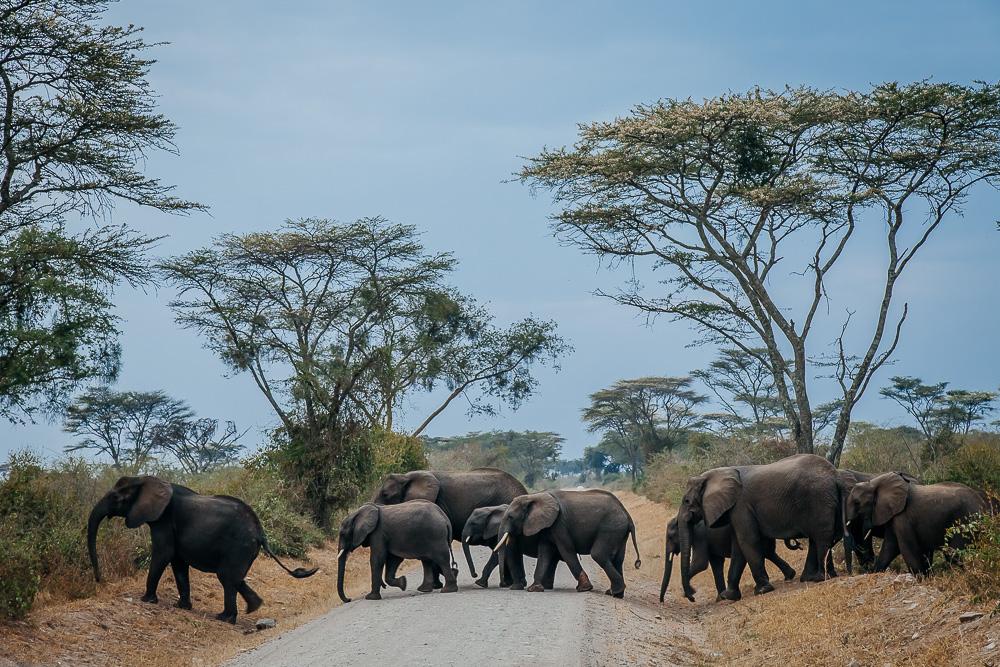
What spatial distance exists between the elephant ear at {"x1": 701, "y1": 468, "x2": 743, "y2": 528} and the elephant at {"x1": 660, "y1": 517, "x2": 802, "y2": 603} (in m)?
0.45

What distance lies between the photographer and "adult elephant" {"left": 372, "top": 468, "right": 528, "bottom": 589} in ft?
67.3

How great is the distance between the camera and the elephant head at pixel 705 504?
18.3 m

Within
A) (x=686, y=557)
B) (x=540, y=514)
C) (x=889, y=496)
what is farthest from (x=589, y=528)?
(x=889, y=496)

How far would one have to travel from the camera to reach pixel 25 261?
19.0 meters

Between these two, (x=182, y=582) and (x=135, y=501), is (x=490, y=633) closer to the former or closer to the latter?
(x=182, y=582)

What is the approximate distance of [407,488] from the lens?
20703mm

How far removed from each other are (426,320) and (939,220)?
2088 cm

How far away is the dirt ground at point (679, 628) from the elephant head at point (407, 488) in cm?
229

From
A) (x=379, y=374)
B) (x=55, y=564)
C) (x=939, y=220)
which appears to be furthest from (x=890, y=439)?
(x=55, y=564)

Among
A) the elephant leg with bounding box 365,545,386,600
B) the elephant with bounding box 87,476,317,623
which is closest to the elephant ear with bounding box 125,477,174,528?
the elephant with bounding box 87,476,317,623

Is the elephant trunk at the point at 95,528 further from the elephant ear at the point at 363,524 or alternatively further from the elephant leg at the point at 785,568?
the elephant leg at the point at 785,568

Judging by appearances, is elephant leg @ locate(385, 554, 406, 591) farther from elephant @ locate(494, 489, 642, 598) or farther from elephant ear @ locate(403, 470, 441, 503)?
elephant ear @ locate(403, 470, 441, 503)

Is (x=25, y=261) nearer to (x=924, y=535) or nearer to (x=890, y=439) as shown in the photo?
(x=924, y=535)

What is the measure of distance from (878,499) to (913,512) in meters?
0.65
